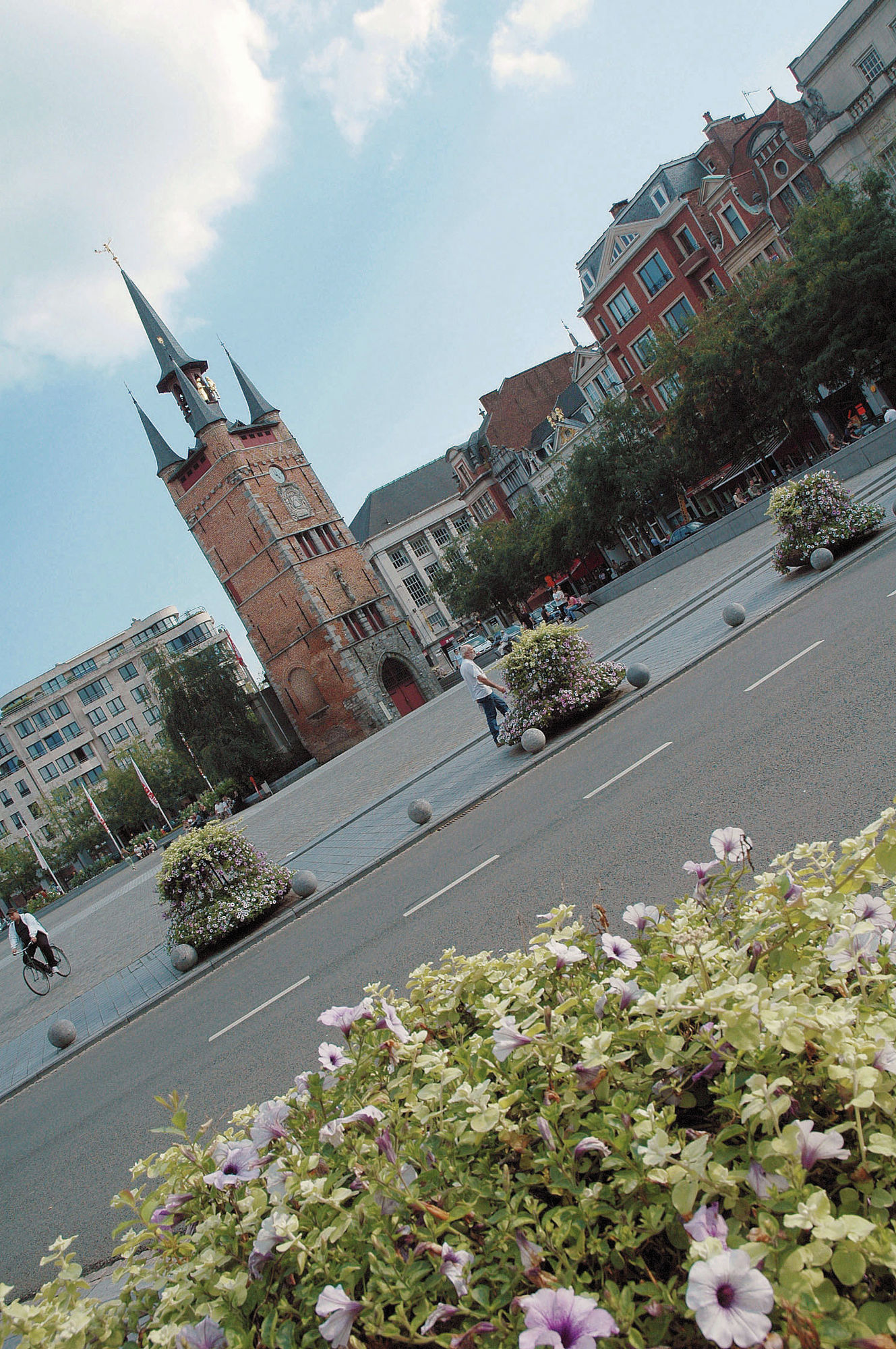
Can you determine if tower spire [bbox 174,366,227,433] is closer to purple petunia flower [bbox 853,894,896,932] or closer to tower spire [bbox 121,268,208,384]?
tower spire [bbox 121,268,208,384]

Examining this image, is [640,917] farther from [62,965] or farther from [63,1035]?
[62,965]

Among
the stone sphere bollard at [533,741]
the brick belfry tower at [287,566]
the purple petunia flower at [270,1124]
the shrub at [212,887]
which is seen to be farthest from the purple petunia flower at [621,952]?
the brick belfry tower at [287,566]

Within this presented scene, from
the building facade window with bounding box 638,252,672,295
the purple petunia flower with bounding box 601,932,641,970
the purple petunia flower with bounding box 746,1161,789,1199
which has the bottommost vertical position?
the purple petunia flower with bounding box 746,1161,789,1199

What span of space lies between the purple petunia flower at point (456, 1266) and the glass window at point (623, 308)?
53094 millimetres

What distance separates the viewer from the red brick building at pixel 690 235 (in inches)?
1568

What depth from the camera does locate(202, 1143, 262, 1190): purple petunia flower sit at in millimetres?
2158

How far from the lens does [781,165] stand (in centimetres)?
3941

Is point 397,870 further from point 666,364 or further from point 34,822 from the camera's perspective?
point 34,822

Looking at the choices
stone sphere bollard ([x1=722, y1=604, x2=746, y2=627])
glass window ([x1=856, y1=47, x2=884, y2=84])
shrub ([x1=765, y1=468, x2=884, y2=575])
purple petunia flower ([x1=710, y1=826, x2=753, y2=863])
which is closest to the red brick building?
glass window ([x1=856, y1=47, x2=884, y2=84])

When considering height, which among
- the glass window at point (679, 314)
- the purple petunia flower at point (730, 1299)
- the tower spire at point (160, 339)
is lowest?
the purple petunia flower at point (730, 1299)

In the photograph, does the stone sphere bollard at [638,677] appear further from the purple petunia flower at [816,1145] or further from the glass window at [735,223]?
the glass window at [735,223]

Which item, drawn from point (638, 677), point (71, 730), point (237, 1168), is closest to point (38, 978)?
point (638, 677)

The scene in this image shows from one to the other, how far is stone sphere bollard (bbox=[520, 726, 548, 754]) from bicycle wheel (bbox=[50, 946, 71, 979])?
1074cm

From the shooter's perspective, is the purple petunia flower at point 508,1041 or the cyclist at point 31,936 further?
the cyclist at point 31,936
